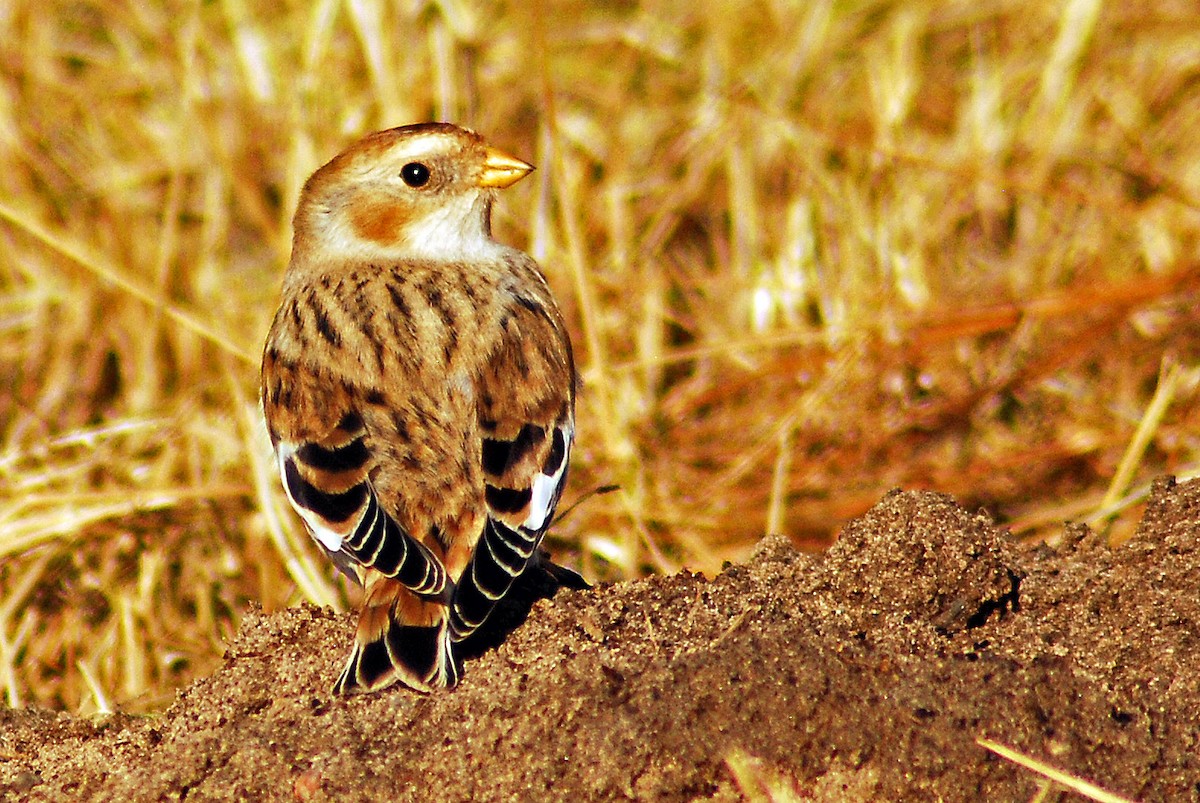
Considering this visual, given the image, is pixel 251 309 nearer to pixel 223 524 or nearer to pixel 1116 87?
pixel 223 524

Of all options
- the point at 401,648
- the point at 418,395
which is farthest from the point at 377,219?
the point at 401,648

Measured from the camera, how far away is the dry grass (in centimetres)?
525

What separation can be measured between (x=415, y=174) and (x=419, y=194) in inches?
2.5

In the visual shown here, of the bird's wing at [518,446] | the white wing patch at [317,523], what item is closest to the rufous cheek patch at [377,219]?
the bird's wing at [518,446]

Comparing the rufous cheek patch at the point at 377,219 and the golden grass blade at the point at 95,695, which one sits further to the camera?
the rufous cheek patch at the point at 377,219

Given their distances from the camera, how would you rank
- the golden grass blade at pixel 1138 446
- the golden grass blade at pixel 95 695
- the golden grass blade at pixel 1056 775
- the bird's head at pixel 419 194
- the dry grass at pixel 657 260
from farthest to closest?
the dry grass at pixel 657 260 < the golden grass blade at pixel 1138 446 < the bird's head at pixel 419 194 < the golden grass blade at pixel 95 695 < the golden grass blade at pixel 1056 775

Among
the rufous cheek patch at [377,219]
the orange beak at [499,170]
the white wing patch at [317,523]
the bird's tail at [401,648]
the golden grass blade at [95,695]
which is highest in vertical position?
the orange beak at [499,170]

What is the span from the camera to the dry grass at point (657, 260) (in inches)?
207

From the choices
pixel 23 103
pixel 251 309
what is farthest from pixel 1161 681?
pixel 23 103

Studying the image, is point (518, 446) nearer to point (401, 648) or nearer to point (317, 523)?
point (317, 523)

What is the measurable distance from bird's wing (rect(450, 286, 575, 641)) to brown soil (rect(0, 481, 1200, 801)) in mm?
126

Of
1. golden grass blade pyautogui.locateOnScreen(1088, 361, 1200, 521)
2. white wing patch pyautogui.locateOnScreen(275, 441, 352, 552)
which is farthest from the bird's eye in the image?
golden grass blade pyautogui.locateOnScreen(1088, 361, 1200, 521)

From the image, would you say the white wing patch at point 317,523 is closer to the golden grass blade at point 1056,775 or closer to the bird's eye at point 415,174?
the bird's eye at point 415,174

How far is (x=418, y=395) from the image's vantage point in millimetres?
3844
